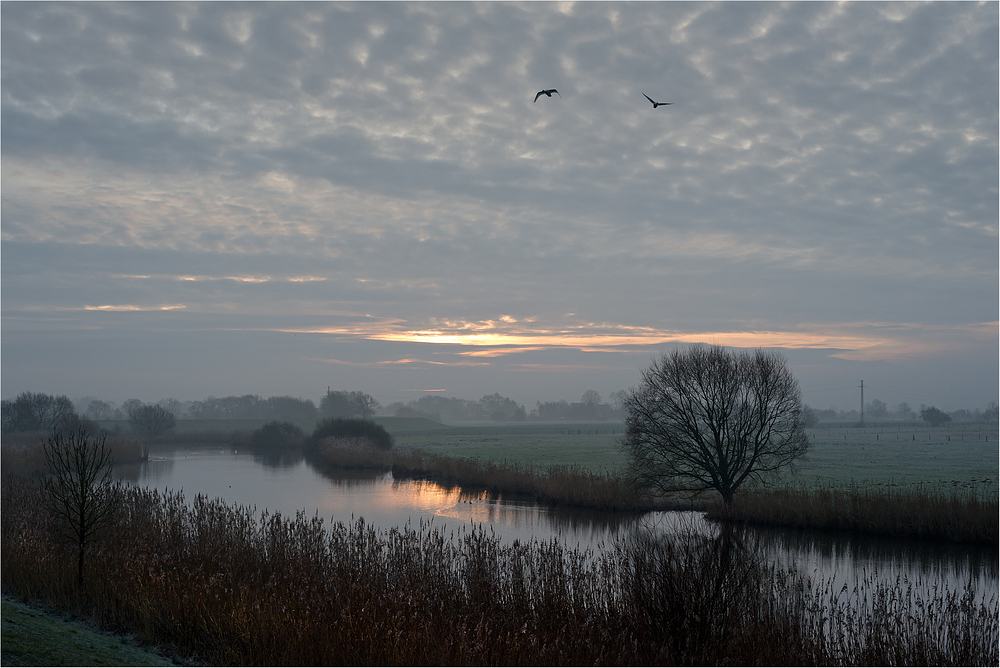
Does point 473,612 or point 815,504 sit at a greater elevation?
point 473,612

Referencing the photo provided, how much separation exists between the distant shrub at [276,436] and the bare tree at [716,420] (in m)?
67.7

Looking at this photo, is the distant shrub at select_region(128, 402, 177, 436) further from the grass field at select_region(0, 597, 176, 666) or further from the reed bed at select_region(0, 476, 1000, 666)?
the grass field at select_region(0, 597, 176, 666)

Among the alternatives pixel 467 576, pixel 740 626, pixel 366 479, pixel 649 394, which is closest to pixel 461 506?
pixel 649 394

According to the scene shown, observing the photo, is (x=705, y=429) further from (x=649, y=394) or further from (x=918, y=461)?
(x=918, y=461)

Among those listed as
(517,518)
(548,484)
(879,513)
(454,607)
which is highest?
(454,607)

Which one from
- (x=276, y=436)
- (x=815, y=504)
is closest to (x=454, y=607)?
(x=815, y=504)

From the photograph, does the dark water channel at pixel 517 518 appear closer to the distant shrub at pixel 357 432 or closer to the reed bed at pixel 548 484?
the reed bed at pixel 548 484

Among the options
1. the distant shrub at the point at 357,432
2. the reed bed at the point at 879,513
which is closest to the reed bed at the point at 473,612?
the reed bed at the point at 879,513

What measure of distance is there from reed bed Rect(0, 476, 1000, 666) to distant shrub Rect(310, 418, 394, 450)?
199 ft

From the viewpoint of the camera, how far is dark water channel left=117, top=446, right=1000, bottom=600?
22.4 metres

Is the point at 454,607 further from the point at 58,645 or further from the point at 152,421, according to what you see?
the point at 152,421

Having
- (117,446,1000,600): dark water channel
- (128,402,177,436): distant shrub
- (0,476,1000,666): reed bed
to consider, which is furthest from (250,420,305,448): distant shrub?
(0,476,1000,666): reed bed

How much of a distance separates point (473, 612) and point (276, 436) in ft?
282

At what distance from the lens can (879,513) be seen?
28469 millimetres
